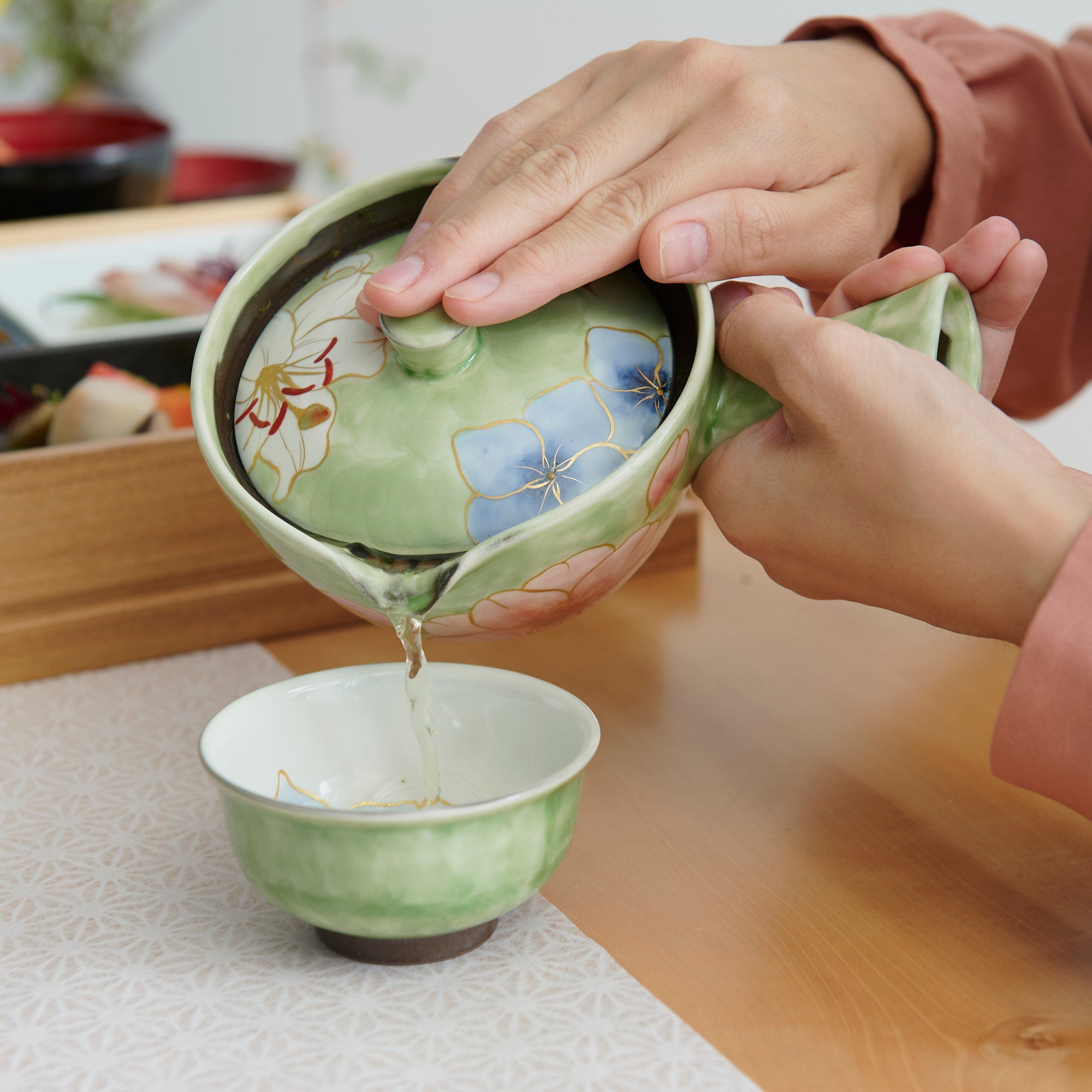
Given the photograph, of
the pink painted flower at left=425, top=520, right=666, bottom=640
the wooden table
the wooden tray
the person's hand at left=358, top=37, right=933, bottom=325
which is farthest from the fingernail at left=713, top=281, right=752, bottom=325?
the wooden tray

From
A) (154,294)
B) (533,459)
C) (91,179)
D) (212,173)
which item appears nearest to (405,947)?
(533,459)

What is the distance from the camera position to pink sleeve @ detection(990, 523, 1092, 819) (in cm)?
49

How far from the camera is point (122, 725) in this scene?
77 cm

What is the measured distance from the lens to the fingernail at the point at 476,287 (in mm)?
523

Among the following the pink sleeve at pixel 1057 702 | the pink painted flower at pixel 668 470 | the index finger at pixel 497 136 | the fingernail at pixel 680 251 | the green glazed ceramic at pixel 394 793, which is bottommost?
the green glazed ceramic at pixel 394 793

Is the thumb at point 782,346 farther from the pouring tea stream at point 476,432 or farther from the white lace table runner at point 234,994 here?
the white lace table runner at point 234,994

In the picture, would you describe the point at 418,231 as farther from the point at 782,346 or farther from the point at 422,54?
the point at 422,54

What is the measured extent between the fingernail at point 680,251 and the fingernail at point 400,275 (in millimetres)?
113

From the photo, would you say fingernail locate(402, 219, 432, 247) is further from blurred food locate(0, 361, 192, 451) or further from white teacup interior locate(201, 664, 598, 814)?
blurred food locate(0, 361, 192, 451)

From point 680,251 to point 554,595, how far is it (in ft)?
0.56

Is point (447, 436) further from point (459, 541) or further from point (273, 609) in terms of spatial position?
point (273, 609)

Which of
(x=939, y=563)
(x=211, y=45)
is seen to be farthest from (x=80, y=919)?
(x=211, y=45)

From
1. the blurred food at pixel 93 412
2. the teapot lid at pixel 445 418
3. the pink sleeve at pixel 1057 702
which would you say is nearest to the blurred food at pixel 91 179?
the blurred food at pixel 93 412

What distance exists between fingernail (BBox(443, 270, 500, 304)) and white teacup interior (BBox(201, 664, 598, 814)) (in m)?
0.18
